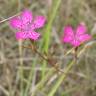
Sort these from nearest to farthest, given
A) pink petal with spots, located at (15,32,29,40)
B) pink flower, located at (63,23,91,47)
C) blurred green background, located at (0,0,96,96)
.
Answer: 1. pink petal with spots, located at (15,32,29,40)
2. pink flower, located at (63,23,91,47)
3. blurred green background, located at (0,0,96,96)

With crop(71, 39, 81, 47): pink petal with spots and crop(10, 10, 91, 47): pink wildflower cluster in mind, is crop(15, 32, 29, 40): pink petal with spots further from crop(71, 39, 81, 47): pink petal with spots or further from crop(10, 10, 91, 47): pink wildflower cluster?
crop(71, 39, 81, 47): pink petal with spots

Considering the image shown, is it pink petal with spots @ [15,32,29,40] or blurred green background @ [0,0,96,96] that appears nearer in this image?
pink petal with spots @ [15,32,29,40]

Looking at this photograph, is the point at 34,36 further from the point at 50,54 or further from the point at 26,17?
the point at 50,54

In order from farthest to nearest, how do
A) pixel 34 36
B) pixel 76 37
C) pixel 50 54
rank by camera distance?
pixel 50 54 < pixel 76 37 < pixel 34 36

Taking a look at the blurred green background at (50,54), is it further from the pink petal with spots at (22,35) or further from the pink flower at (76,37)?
the pink petal with spots at (22,35)

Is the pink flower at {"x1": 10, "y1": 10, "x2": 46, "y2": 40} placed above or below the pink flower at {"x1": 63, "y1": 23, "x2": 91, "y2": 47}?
above

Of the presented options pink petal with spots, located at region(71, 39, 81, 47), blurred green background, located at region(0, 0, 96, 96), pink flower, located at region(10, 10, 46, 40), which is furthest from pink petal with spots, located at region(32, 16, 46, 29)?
blurred green background, located at region(0, 0, 96, 96)

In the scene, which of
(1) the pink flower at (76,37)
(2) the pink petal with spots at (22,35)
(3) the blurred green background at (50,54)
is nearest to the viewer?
(2) the pink petal with spots at (22,35)

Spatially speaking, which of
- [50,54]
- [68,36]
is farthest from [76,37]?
[50,54]

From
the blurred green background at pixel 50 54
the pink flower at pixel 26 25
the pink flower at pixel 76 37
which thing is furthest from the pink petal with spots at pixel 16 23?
the blurred green background at pixel 50 54

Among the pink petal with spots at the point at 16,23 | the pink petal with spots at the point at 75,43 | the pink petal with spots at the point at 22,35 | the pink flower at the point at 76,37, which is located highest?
the pink petal with spots at the point at 16,23
